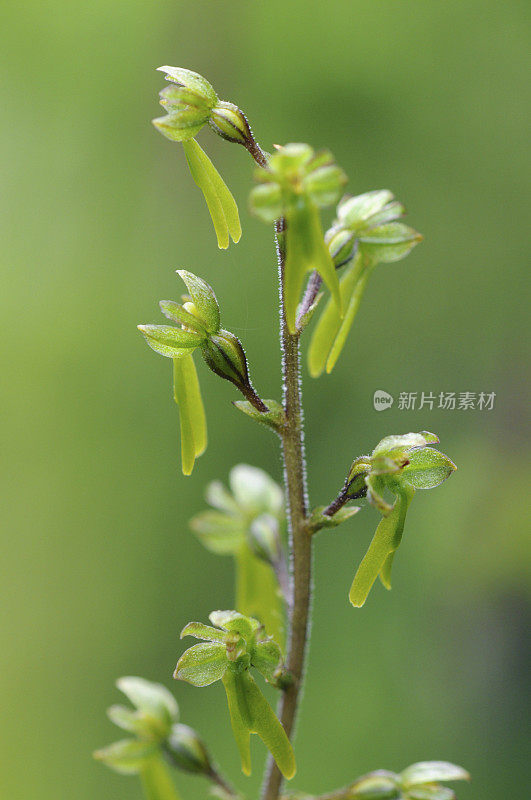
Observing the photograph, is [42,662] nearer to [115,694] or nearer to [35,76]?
[115,694]

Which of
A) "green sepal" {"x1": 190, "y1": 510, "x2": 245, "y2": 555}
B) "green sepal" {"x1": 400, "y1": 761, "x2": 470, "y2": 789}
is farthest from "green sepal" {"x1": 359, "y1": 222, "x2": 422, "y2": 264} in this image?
"green sepal" {"x1": 400, "y1": 761, "x2": 470, "y2": 789}

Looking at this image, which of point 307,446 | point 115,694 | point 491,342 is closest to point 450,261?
point 491,342

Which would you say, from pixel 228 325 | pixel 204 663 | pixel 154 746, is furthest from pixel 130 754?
pixel 228 325

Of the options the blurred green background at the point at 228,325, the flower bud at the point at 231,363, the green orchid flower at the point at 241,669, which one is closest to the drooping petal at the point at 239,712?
the green orchid flower at the point at 241,669

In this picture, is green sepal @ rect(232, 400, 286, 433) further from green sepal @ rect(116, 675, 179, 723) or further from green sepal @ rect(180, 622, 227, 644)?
green sepal @ rect(116, 675, 179, 723)

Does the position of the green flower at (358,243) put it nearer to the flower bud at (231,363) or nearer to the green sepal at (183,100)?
the flower bud at (231,363)

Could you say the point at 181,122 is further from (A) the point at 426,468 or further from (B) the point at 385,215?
(A) the point at 426,468
